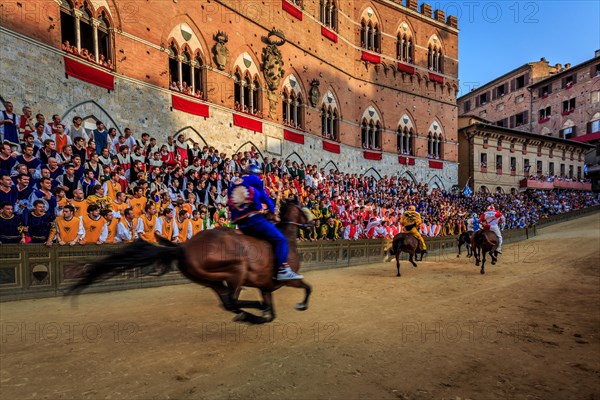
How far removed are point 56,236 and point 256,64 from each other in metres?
15.0

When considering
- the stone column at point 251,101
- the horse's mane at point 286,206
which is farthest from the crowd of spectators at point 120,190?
the stone column at point 251,101

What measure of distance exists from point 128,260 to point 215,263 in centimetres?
108

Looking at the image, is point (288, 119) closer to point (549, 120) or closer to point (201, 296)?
point (201, 296)

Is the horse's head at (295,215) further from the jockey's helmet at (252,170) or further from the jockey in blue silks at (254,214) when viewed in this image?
the jockey's helmet at (252,170)

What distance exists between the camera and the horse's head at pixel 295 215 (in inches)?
220

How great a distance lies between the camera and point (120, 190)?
10.1 m

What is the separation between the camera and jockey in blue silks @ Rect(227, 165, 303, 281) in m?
4.82

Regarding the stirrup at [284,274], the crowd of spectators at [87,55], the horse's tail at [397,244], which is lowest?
the horse's tail at [397,244]

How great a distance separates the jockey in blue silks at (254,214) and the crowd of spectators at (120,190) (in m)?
2.03

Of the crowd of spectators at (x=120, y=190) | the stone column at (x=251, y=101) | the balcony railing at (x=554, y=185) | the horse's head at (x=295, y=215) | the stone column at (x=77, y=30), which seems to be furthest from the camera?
the balcony railing at (x=554, y=185)

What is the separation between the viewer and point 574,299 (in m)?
7.94

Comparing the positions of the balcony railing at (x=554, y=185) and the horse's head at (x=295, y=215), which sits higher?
the balcony railing at (x=554, y=185)

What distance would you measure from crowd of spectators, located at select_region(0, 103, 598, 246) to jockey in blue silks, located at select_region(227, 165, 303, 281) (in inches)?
79.7

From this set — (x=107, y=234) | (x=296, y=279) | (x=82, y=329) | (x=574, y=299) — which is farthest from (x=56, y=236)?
(x=574, y=299)
